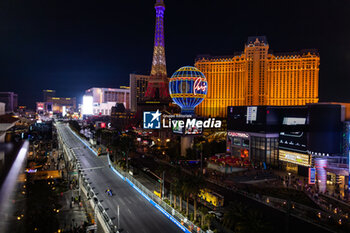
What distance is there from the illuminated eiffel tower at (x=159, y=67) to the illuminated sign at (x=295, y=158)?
8237 centimetres

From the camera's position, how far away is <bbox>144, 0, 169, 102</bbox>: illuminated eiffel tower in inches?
4396

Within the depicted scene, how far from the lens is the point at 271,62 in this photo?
99.0 meters

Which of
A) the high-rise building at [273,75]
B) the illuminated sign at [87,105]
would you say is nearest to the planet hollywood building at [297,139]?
the high-rise building at [273,75]

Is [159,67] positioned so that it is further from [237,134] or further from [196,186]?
[196,186]

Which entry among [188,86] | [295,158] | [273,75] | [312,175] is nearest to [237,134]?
[295,158]

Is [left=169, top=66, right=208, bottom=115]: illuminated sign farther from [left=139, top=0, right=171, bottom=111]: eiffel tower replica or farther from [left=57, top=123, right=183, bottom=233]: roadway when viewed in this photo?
[left=139, top=0, right=171, bottom=111]: eiffel tower replica

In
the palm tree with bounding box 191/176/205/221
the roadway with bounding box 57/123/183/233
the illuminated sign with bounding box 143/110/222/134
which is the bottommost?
the roadway with bounding box 57/123/183/233

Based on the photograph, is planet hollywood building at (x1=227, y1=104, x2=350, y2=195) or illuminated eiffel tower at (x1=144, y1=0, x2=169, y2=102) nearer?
planet hollywood building at (x1=227, y1=104, x2=350, y2=195)

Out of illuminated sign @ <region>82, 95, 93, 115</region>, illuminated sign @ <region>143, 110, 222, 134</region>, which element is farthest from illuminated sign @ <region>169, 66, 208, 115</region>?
illuminated sign @ <region>82, 95, 93, 115</region>

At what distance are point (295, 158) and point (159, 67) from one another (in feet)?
283

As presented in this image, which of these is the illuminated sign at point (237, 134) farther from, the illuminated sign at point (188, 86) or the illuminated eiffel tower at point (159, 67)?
the illuminated eiffel tower at point (159, 67)

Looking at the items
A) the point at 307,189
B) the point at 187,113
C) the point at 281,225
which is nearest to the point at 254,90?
the point at 187,113

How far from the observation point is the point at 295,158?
153ft

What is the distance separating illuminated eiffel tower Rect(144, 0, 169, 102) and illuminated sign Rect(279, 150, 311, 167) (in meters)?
82.4
